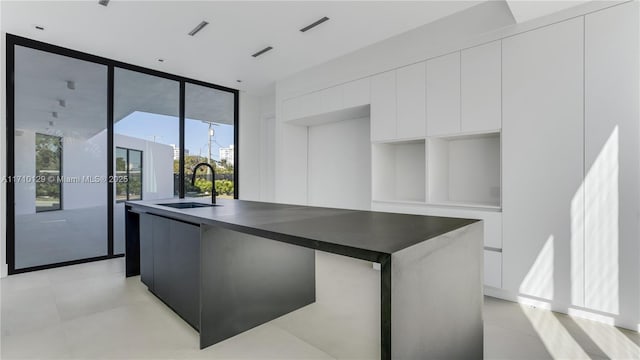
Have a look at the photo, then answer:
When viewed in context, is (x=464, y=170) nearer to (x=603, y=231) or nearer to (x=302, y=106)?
(x=603, y=231)

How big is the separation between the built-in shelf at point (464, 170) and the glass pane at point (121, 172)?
4096 millimetres

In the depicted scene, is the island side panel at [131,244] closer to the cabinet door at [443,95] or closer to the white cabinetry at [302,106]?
the white cabinetry at [302,106]

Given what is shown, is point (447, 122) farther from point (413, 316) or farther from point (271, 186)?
point (271, 186)

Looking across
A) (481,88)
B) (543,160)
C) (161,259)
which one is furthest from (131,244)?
(543,160)

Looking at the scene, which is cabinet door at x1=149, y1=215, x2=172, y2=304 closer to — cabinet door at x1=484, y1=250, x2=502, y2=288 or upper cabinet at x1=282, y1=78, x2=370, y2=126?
upper cabinet at x1=282, y1=78, x2=370, y2=126

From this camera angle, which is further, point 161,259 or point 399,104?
point 399,104

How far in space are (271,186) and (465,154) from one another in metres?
3.72

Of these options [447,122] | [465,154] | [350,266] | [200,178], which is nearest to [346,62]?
[447,122]

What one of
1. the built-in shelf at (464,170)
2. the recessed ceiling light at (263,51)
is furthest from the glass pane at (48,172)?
the built-in shelf at (464,170)

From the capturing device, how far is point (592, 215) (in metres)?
2.27

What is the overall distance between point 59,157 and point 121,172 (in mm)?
693

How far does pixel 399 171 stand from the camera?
3.92 meters

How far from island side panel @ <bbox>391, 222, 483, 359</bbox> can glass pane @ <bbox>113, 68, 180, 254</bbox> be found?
4.50m

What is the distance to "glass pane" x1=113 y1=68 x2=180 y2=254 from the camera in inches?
168
